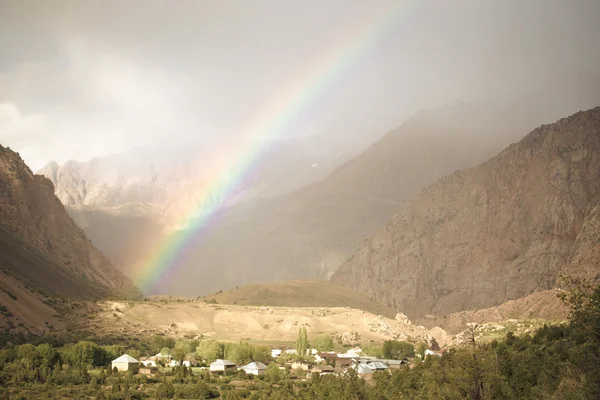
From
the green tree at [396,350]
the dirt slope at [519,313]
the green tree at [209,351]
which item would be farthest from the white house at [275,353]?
the dirt slope at [519,313]

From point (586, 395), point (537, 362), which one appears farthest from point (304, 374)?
point (586, 395)

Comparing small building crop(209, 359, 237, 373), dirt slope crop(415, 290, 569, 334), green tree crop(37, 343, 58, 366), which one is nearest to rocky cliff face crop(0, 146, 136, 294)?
green tree crop(37, 343, 58, 366)

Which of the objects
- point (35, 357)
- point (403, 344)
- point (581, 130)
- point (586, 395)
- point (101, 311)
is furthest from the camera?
point (581, 130)

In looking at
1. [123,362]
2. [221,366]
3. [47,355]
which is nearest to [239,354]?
[221,366]

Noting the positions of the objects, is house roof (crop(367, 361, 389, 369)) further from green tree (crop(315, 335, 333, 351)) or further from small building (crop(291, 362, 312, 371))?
green tree (crop(315, 335, 333, 351))

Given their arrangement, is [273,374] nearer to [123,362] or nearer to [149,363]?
[149,363]

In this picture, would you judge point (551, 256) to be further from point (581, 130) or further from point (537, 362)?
point (537, 362)

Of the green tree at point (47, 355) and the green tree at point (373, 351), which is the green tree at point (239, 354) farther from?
the green tree at point (47, 355)
